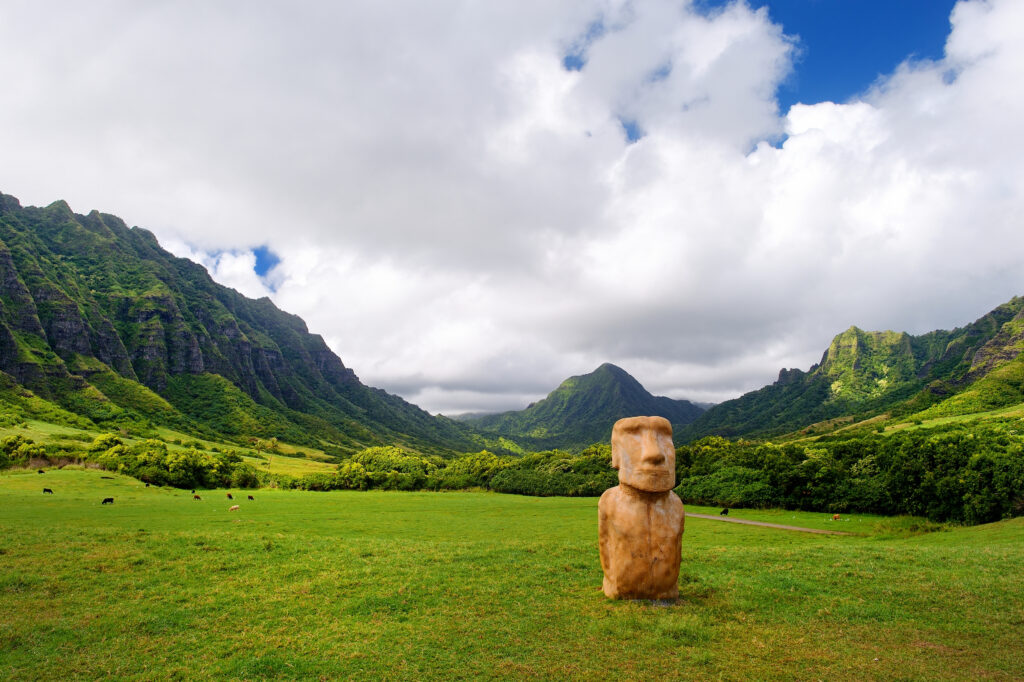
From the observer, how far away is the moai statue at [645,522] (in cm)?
1349

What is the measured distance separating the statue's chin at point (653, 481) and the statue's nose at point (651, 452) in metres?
0.31

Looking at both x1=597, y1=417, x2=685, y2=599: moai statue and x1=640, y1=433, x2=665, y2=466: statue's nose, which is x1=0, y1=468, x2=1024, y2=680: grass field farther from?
x1=640, y1=433, x2=665, y2=466: statue's nose

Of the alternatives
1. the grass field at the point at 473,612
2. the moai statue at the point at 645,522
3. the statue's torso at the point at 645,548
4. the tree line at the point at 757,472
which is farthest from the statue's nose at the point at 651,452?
the tree line at the point at 757,472

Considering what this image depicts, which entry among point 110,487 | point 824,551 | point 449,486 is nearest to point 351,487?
point 449,486

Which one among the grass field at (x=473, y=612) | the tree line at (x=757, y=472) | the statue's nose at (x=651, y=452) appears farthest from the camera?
the tree line at (x=757, y=472)

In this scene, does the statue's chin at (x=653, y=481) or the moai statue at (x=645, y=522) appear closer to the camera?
the moai statue at (x=645, y=522)

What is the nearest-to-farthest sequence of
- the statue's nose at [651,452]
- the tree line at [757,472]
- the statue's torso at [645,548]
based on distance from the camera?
Result: the statue's torso at [645,548], the statue's nose at [651,452], the tree line at [757,472]

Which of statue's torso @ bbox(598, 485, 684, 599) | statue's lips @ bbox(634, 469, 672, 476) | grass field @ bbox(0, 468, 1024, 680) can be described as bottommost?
grass field @ bbox(0, 468, 1024, 680)

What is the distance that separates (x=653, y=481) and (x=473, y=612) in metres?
6.10

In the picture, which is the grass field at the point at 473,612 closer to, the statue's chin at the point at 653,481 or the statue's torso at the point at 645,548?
the statue's torso at the point at 645,548

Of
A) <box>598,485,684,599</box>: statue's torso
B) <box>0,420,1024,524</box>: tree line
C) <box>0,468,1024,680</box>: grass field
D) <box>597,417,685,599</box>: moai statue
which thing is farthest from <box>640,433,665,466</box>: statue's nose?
<box>0,420,1024,524</box>: tree line

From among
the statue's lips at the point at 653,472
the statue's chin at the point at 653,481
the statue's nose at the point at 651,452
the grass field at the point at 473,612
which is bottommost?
the grass field at the point at 473,612

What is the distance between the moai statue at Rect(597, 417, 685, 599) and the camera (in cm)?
1349

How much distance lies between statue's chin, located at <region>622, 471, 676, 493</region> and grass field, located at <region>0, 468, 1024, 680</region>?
121 inches
